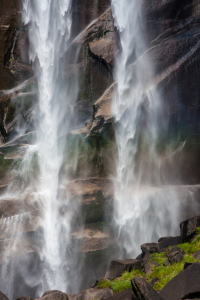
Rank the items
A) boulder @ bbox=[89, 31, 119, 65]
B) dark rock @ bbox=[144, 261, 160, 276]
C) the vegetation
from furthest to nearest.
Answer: boulder @ bbox=[89, 31, 119, 65] < dark rock @ bbox=[144, 261, 160, 276] < the vegetation

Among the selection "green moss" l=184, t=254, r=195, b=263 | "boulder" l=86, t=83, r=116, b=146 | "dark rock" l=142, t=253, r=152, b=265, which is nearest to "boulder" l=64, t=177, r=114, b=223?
"boulder" l=86, t=83, r=116, b=146

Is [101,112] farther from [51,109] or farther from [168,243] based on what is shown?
[168,243]

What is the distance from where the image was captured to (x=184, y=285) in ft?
17.3

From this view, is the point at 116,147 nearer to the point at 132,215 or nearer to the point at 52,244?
the point at 132,215

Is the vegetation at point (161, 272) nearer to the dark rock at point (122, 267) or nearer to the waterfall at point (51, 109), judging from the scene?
the dark rock at point (122, 267)

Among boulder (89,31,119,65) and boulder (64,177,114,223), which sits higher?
boulder (89,31,119,65)

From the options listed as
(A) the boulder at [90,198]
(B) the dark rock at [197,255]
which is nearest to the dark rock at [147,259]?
(B) the dark rock at [197,255]

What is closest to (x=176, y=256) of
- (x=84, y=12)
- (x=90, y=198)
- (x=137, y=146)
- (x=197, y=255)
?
(x=197, y=255)

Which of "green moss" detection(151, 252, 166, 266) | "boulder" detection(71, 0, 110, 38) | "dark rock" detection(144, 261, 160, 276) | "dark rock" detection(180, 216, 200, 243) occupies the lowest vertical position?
"dark rock" detection(144, 261, 160, 276)

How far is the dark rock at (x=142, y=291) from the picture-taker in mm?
4709

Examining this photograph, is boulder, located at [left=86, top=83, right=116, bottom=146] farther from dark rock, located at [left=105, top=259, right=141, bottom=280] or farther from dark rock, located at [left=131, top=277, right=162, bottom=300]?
dark rock, located at [left=131, top=277, right=162, bottom=300]

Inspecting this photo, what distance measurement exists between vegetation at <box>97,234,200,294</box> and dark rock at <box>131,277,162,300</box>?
7.13 feet

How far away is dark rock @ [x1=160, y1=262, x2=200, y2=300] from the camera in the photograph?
16.6 ft

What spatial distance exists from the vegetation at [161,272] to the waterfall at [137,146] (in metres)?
6.47
